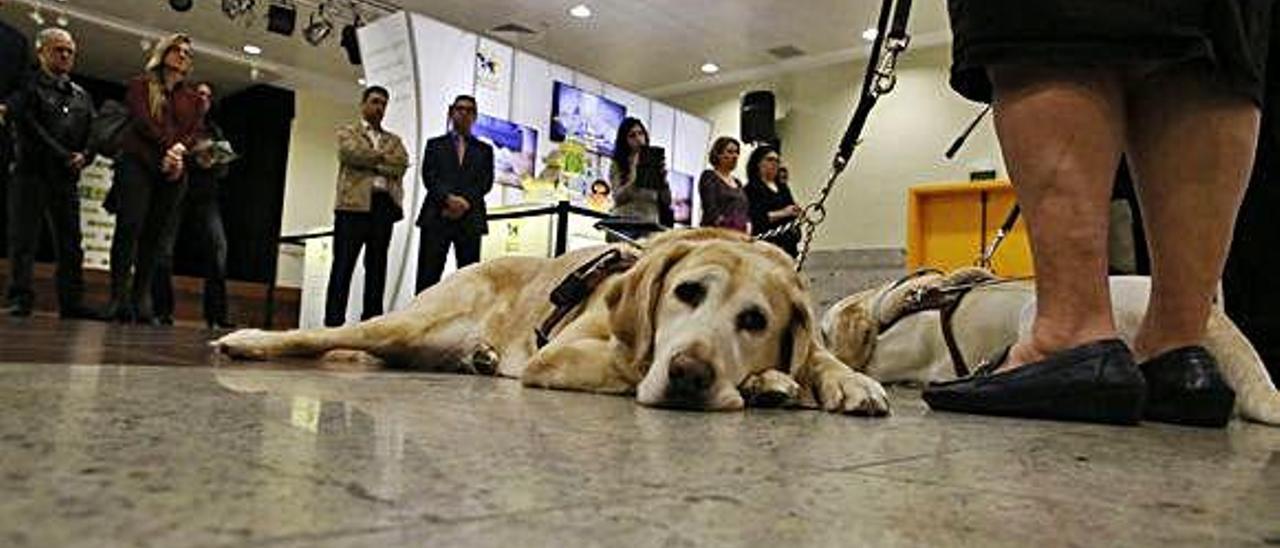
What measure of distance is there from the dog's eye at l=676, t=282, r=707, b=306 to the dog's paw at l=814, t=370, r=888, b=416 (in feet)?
1.01

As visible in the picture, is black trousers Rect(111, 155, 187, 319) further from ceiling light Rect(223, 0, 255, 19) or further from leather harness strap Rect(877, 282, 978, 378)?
ceiling light Rect(223, 0, 255, 19)

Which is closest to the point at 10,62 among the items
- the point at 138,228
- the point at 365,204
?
the point at 138,228

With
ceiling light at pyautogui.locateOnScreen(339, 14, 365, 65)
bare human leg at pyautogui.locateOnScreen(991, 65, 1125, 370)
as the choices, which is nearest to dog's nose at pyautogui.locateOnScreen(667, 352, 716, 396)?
bare human leg at pyautogui.locateOnScreen(991, 65, 1125, 370)

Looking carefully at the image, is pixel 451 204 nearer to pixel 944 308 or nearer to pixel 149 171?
pixel 149 171

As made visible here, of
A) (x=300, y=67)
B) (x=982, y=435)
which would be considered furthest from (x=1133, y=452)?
(x=300, y=67)

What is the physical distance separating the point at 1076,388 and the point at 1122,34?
614 millimetres

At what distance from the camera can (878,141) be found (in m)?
12.5

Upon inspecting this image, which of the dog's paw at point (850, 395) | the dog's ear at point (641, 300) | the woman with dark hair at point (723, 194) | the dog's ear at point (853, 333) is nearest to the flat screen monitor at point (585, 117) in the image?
the woman with dark hair at point (723, 194)

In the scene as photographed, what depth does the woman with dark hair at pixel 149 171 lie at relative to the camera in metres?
6.26

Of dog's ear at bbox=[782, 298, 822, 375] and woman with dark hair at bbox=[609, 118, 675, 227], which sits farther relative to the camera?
woman with dark hair at bbox=[609, 118, 675, 227]

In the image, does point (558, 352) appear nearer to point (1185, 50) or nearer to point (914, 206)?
point (1185, 50)

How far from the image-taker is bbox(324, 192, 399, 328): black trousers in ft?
22.7

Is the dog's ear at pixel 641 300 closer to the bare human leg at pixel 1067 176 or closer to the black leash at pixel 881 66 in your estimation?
the black leash at pixel 881 66

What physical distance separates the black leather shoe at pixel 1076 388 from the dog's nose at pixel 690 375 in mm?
533
